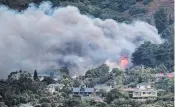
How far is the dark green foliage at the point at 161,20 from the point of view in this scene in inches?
1092

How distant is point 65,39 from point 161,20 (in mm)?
3142

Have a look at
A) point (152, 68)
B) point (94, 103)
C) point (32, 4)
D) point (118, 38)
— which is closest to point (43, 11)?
point (32, 4)

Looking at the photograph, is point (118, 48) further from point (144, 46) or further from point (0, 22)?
point (0, 22)

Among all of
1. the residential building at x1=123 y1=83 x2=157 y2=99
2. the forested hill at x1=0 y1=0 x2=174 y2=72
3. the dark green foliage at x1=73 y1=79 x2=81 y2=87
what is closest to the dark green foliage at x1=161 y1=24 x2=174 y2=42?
the forested hill at x1=0 y1=0 x2=174 y2=72

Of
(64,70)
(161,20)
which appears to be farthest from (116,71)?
(161,20)

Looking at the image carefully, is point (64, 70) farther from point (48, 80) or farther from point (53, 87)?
point (53, 87)

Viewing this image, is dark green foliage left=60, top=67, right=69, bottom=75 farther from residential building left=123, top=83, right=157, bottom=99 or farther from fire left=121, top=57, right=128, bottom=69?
residential building left=123, top=83, right=157, bottom=99

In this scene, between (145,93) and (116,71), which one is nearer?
(145,93)

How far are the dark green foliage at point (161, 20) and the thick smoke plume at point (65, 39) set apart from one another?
22 centimetres

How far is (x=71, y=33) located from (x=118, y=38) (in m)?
1.30

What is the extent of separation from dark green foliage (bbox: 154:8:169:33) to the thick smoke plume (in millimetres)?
221

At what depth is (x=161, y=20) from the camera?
27812 mm

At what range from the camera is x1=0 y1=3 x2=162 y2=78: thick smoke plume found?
81.0ft

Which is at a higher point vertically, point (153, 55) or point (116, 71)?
point (153, 55)
